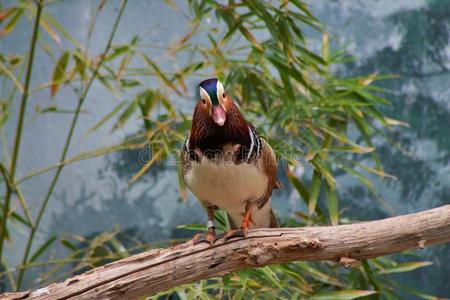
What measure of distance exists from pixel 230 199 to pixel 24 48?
1580mm

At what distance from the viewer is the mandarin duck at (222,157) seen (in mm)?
1315

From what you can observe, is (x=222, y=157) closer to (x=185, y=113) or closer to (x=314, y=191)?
(x=314, y=191)

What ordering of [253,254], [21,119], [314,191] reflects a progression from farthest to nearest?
1. [314,191]
2. [21,119]
3. [253,254]

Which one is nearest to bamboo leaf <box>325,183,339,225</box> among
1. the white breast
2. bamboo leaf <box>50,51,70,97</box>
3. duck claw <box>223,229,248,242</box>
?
the white breast

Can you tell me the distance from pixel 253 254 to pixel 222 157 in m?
0.21

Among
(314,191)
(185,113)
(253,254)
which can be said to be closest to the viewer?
(253,254)

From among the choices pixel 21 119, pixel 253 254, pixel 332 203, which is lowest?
pixel 332 203

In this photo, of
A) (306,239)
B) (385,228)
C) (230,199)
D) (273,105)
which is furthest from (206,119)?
(273,105)

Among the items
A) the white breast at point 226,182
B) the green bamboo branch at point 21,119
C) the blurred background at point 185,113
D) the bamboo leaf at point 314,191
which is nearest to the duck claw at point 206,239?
the white breast at point 226,182

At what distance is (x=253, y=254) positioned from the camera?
50.7 inches

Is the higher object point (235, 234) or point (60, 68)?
point (60, 68)

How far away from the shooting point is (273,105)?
2064 millimetres

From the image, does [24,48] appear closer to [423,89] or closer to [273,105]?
[273,105]

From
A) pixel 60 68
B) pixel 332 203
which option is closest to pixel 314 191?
pixel 332 203
